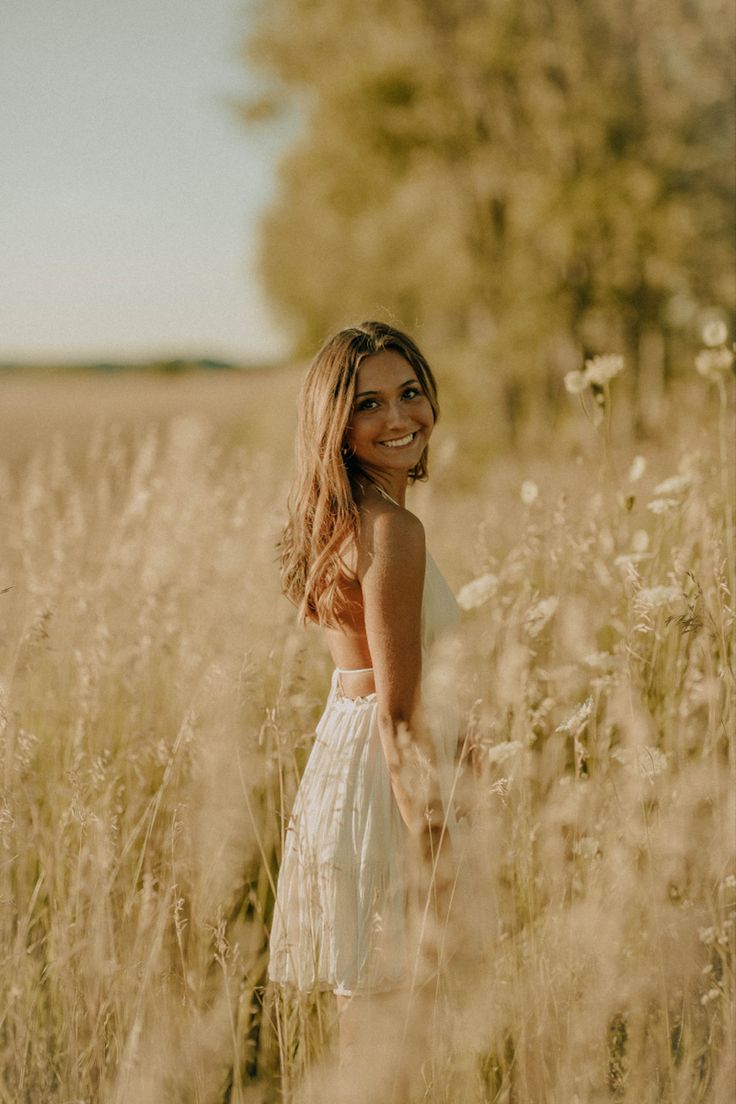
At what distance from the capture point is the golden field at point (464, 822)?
65.1 inches

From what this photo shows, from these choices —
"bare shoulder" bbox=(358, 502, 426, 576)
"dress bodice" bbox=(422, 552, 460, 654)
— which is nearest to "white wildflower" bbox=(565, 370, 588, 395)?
"dress bodice" bbox=(422, 552, 460, 654)

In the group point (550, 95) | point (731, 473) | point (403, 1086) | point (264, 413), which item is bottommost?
point (403, 1086)

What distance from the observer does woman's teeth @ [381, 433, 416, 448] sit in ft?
6.86

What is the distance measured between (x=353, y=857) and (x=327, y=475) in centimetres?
75

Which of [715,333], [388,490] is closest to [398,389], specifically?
[388,490]

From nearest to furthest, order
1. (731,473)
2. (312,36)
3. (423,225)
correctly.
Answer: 1. (731,473)
2. (312,36)
3. (423,225)

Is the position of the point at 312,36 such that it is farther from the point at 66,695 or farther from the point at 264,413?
the point at 66,695

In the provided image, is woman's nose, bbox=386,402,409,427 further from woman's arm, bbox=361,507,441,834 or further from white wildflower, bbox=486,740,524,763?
white wildflower, bbox=486,740,524,763

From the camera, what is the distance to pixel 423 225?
1466 cm

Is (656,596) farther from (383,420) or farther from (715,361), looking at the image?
(715,361)

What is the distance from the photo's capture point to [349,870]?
6.17 feet

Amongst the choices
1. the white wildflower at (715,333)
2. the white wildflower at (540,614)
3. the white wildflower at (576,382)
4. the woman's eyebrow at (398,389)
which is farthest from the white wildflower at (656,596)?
the white wildflower at (715,333)

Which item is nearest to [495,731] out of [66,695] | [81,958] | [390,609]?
[390,609]

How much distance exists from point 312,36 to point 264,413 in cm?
929
